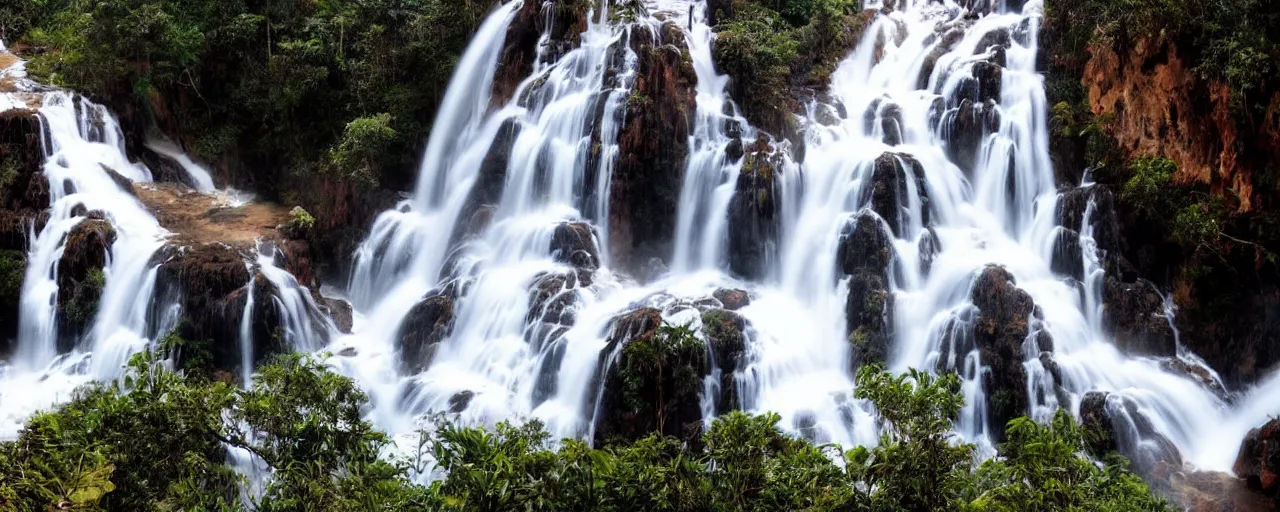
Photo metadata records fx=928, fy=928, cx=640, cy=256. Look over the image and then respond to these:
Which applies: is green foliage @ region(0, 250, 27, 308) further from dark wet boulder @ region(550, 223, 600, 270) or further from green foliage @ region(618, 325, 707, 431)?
green foliage @ region(618, 325, 707, 431)

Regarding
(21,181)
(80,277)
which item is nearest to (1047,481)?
(80,277)

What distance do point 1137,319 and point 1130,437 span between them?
2695 mm

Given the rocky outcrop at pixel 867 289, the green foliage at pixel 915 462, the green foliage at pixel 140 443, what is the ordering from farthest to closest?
the rocky outcrop at pixel 867 289 → the green foliage at pixel 915 462 → the green foliage at pixel 140 443

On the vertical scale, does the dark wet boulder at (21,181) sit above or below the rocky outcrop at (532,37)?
below

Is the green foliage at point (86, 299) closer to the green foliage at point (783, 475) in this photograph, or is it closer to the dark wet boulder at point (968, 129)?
the green foliage at point (783, 475)

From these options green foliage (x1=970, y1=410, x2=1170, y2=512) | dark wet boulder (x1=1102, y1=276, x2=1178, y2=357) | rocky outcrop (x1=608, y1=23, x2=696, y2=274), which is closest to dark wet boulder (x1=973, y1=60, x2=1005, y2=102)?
dark wet boulder (x1=1102, y1=276, x2=1178, y2=357)

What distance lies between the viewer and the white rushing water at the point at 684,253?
603 inches

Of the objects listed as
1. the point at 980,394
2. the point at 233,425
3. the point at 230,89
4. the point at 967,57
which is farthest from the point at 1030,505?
the point at 230,89

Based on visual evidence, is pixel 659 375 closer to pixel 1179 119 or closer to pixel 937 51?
pixel 1179 119

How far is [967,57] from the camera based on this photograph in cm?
2050

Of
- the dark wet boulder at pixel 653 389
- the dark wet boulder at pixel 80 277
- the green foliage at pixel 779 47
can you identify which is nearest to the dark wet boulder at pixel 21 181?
the dark wet boulder at pixel 80 277

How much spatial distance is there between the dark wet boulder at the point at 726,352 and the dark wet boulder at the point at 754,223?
2748 mm

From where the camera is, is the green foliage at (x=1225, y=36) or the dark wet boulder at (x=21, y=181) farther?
the dark wet boulder at (x=21, y=181)

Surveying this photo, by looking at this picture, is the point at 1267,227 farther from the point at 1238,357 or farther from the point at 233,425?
the point at 233,425
